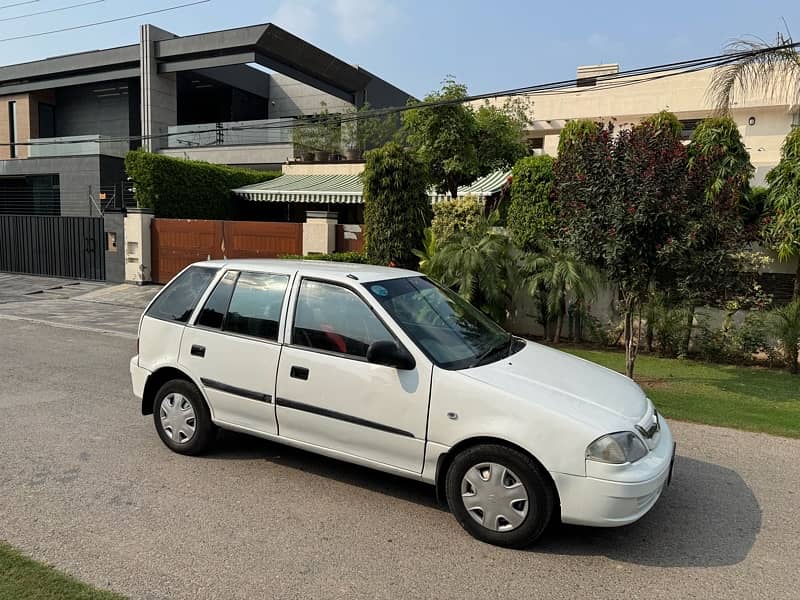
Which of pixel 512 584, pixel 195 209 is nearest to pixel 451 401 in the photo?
pixel 512 584

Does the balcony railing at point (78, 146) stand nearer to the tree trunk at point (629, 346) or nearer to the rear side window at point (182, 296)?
the rear side window at point (182, 296)

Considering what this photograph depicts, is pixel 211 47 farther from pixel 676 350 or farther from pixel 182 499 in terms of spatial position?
pixel 182 499

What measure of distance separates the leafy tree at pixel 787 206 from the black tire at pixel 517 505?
9.09m

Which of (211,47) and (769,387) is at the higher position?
(211,47)

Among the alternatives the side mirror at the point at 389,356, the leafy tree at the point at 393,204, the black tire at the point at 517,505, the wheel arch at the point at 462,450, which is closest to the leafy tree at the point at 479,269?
the leafy tree at the point at 393,204

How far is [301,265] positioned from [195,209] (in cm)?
1547

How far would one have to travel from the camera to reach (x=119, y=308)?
15219 mm

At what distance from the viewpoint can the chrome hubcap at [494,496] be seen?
376cm

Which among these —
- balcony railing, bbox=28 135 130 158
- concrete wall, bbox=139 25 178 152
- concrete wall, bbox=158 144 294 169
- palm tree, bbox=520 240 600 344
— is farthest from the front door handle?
concrete wall, bbox=139 25 178 152

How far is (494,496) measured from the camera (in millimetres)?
3816

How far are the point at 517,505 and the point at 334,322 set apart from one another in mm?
1819

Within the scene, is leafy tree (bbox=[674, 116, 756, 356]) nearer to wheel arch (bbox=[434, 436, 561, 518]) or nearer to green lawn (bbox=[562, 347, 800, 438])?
green lawn (bbox=[562, 347, 800, 438])

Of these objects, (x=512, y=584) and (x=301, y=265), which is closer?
(x=512, y=584)

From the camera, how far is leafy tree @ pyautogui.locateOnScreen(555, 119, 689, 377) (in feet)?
23.6
